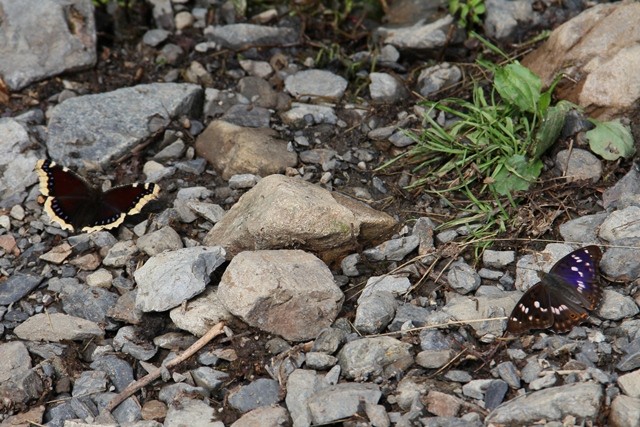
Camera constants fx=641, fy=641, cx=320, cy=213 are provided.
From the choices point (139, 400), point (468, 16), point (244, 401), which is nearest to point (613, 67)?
point (468, 16)

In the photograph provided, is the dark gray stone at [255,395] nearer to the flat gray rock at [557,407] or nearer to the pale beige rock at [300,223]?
the pale beige rock at [300,223]

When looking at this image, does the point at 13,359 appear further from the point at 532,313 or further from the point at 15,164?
the point at 532,313

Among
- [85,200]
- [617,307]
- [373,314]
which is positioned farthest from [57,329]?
[617,307]

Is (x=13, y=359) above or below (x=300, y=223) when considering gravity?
below

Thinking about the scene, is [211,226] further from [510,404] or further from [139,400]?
[510,404]

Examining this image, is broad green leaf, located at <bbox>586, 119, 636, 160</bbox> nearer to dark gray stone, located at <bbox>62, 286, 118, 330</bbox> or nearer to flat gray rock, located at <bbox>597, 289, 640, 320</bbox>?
flat gray rock, located at <bbox>597, 289, 640, 320</bbox>

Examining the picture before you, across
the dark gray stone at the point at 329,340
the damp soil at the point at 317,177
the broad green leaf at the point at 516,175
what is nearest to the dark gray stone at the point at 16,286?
the damp soil at the point at 317,177
